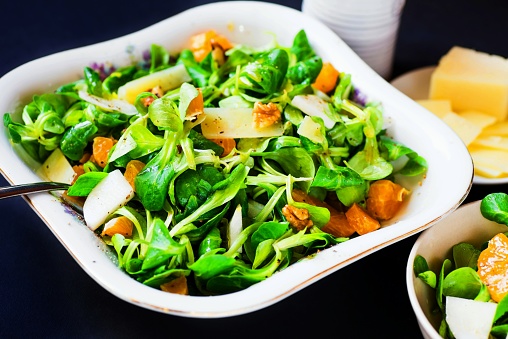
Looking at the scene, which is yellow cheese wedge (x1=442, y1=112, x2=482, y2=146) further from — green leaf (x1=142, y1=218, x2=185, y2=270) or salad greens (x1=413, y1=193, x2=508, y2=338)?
green leaf (x1=142, y1=218, x2=185, y2=270)

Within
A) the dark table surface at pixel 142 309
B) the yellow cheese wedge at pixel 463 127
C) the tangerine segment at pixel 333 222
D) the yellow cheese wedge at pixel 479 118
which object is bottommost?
the dark table surface at pixel 142 309

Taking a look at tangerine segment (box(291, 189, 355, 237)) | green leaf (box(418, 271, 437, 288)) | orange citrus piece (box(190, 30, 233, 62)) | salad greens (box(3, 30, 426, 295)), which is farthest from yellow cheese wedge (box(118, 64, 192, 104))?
green leaf (box(418, 271, 437, 288))

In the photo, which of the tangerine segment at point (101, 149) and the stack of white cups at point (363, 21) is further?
the stack of white cups at point (363, 21)

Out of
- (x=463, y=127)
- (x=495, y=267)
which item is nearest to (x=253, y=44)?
(x=463, y=127)

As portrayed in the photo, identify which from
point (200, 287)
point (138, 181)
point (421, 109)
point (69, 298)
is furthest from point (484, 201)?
point (69, 298)

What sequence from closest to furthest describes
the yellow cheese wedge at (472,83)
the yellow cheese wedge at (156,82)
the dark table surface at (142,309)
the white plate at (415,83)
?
the dark table surface at (142,309), the yellow cheese wedge at (156,82), the yellow cheese wedge at (472,83), the white plate at (415,83)

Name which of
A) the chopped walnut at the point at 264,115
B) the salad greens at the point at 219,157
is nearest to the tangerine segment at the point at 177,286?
the salad greens at the point at 219,157

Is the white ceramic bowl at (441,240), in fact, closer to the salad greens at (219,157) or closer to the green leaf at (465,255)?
the green leaf at (465,255)
